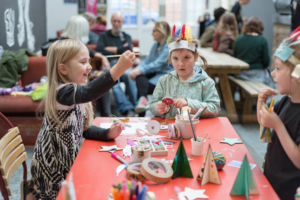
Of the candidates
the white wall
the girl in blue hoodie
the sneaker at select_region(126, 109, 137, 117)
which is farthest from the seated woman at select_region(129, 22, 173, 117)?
the white wall

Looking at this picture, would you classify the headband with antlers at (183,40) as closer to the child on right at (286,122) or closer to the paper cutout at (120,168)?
the child on right at (286,122)

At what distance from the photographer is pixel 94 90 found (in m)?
1.25

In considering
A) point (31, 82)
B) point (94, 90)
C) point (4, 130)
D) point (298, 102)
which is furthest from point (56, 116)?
point (31, 82)

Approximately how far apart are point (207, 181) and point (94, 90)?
0.57m

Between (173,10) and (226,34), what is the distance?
161 inches

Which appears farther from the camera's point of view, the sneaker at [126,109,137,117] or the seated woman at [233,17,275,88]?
the seated woman at [233,17,275,88]

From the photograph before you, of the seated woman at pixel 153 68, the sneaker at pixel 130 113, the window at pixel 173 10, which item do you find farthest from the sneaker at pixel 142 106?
the window at pixel 173 10

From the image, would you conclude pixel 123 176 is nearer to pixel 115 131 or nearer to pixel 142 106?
pixel 115 131

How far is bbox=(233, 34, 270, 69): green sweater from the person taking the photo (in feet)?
13.6

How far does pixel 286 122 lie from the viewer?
1.26 m

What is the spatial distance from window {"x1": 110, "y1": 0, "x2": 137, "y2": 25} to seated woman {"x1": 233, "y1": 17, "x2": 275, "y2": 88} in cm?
464

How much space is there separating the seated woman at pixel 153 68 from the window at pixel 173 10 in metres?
4.92

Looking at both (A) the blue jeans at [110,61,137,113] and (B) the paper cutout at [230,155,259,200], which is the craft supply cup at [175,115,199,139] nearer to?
(B) the paper cutout at [230,155,259,200]

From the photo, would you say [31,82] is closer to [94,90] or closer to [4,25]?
[4,25]
